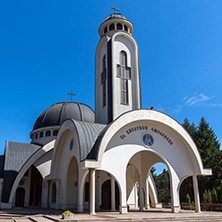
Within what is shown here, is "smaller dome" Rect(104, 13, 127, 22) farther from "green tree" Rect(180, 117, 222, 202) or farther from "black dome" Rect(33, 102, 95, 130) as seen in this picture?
"green tree" Rect(180, 117, 222, 202)

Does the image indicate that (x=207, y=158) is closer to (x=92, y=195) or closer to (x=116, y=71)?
(x=116, y=71)

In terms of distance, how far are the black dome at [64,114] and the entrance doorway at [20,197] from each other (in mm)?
7418

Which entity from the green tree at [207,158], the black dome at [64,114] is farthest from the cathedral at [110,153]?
the green tree at [207,158]

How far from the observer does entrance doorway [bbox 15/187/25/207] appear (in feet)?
80.6

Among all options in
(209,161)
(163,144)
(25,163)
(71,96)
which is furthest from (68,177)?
(209,161)

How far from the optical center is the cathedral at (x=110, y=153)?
15.5 metres

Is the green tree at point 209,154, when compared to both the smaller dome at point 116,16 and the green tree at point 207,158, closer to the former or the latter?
the green tree at point 207,158

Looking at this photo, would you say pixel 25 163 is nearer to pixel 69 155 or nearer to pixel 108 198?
pixel 69 155

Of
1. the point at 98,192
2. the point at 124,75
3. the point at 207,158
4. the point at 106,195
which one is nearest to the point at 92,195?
the point at 98,192

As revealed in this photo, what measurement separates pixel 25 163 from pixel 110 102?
392 inches

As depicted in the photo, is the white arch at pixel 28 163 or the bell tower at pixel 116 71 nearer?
the bell tower at pixel 116 71

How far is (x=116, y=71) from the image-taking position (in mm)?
20594

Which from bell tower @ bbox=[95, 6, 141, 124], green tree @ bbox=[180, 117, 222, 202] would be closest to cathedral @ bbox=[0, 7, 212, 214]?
bell tower @ bbox=[95, 6, 141, 124]

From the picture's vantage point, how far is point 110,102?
19.6 metres
